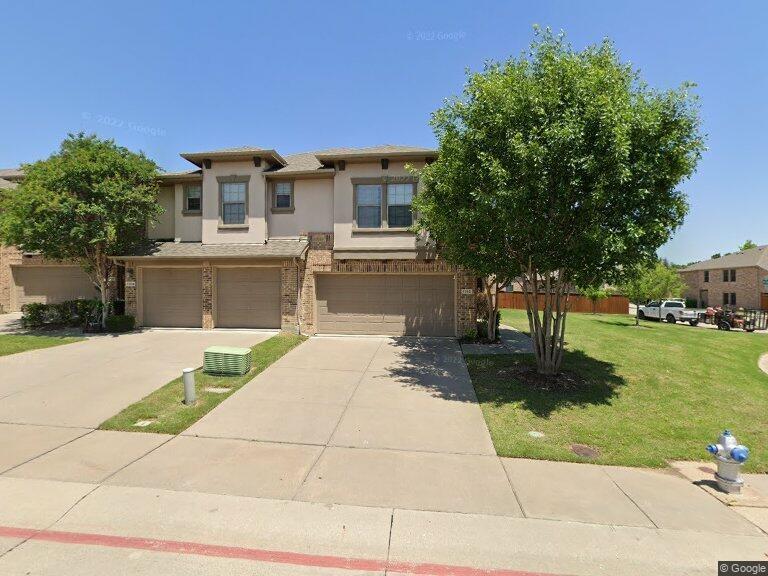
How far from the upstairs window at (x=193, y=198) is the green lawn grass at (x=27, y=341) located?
6384mm

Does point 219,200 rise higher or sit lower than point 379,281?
higher

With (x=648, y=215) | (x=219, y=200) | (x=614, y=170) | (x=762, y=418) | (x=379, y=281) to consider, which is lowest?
(x=762, y=418)

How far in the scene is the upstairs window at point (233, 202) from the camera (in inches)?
587

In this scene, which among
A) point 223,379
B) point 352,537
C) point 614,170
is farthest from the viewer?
point 223,379

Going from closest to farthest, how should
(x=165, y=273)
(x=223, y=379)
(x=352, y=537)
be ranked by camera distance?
1. (x=352, y=537)
2. (x=223, y=379)
3. (x=165, y=273)

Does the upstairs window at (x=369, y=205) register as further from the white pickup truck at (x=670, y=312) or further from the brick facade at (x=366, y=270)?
the white pickup truck at (x=670, y=312)

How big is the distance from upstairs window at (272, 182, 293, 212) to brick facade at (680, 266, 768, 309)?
130ft

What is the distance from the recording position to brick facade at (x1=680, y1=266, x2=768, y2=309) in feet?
123

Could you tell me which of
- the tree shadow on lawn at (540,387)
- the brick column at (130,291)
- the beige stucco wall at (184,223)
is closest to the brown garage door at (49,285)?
the brick column at (130,291)

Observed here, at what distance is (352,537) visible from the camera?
376 cm

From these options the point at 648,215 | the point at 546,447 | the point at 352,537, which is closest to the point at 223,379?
the point at 352,537

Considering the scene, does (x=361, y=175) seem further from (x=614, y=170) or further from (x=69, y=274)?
(x=69, y=274)

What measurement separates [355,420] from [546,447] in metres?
3.33

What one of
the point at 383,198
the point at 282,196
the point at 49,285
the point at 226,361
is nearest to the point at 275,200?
the point at 282,196
